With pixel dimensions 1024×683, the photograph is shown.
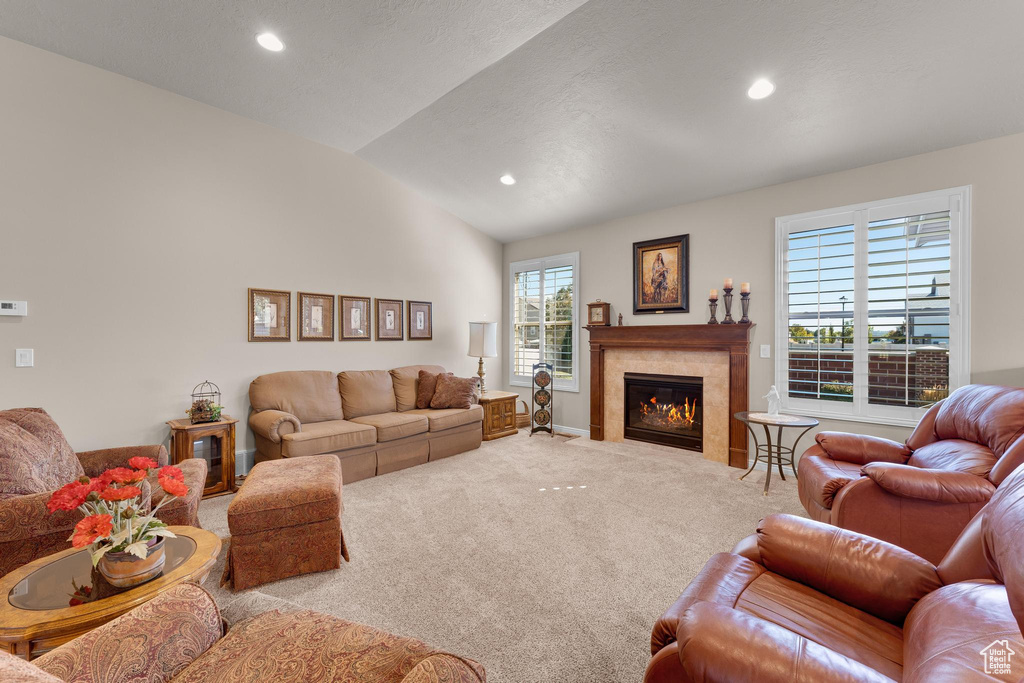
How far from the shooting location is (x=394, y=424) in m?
4.20

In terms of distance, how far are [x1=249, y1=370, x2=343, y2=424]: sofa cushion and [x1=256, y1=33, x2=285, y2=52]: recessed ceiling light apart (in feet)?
8.97

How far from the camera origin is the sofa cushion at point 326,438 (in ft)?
11.7

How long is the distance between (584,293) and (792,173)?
8.28ft

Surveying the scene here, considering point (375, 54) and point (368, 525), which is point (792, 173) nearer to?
point (375, 54)

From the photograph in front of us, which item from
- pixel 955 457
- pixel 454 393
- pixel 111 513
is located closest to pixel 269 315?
pixel 454 393

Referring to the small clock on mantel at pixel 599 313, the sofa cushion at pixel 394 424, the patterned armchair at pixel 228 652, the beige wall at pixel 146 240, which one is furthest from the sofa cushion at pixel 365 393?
the patterned armchair at pixel 228 652

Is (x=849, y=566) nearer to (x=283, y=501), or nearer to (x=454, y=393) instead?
(x=283, y=501)

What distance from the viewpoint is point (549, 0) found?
8.24 ft

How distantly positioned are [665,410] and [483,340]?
2.37 meters


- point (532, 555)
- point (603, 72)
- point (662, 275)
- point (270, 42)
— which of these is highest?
point (270, 42)

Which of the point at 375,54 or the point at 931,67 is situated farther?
the point at 375,54

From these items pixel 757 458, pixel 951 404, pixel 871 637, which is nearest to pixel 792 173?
pixel 951 404

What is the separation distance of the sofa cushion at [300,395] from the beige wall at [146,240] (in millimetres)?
164

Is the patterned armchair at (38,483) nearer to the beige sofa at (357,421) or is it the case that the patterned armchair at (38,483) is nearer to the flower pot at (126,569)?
the flower pot at (126,569)
